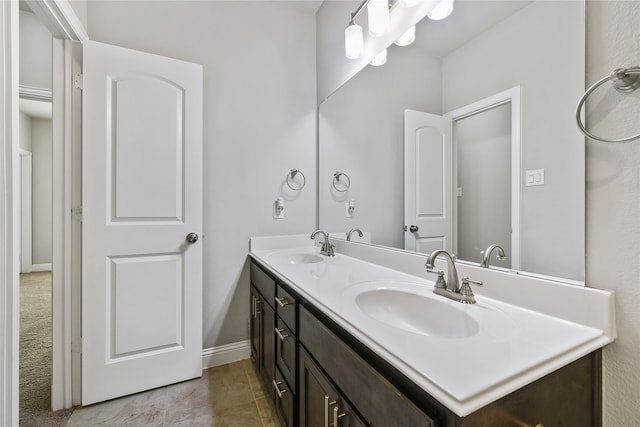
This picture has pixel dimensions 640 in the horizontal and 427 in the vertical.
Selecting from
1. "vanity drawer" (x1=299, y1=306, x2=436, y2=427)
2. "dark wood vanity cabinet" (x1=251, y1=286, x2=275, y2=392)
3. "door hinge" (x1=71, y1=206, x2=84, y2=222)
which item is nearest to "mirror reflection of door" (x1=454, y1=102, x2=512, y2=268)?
"vanity drawer" (x1=299, y1=306, x2=436, y2=427)

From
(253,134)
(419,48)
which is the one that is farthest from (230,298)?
(419,48)

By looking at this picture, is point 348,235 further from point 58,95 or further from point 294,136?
point 58,95

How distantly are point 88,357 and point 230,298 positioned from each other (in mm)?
801

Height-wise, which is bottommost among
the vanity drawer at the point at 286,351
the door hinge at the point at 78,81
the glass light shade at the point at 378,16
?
the vanity drawer at the point at 286,351

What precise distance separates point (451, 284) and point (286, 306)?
664mm

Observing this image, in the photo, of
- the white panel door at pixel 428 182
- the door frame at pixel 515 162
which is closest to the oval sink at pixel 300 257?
the white panel door at pixel 428 182

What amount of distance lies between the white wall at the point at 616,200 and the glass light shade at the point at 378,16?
0.92m

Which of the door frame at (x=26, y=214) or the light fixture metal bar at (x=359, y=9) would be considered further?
the door frame at (x=26, y=214)

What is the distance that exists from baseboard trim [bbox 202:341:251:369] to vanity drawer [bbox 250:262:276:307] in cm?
50

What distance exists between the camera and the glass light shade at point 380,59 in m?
1.57

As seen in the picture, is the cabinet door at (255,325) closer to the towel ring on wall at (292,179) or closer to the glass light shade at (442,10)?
the towel ring on wall at (292,179)

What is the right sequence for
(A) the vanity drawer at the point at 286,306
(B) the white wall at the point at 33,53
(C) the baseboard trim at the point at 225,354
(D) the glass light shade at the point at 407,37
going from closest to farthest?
1. (A) the vanity drawer at the point at 286,306
2. (D) the glass light shade at the point at 407,37
3. (C) the baseboard trim at the point at 225,354
4. (B) the white wall at the point at 33,53

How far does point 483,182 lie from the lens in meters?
1.08

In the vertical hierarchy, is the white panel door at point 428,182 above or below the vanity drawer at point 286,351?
above
